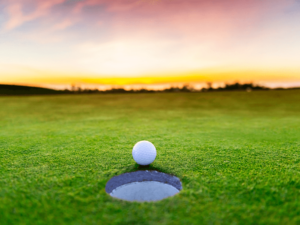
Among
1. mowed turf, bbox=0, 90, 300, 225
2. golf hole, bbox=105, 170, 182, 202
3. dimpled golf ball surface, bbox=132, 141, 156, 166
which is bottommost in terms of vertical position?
golf hole, bbox=105, 170, 182, 202

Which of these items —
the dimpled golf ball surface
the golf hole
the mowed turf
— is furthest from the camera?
the dimpled golf ball surface

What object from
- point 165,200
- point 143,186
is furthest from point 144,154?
point 165,200

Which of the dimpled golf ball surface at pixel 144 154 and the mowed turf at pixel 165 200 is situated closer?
the mowed turf at pixel 165 200

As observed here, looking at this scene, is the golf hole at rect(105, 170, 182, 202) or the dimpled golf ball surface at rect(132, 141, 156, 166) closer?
the golf hole at rect(105, 170, 182, 202)

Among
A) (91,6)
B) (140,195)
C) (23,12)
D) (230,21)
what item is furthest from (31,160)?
(230,21)

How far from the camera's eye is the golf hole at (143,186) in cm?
288

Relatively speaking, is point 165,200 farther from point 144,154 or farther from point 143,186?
point 144,154

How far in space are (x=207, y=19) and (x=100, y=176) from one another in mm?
11696

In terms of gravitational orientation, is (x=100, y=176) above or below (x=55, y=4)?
below

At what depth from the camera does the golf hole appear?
2.88 meters

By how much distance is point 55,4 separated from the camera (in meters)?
9.77

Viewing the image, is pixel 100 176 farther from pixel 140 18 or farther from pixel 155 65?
pixel 155 65

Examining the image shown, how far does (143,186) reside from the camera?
3.09 meters

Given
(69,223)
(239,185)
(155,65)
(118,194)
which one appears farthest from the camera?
(155,65)
